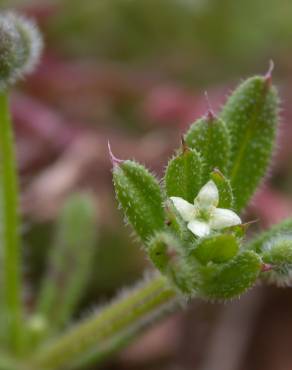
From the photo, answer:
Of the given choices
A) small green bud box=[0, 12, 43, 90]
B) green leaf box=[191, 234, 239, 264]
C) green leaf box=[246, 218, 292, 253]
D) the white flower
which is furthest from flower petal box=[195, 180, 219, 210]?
small green bud box=[0, 12, 43, 90]

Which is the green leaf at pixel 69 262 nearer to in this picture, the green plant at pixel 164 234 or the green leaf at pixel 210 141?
the green plant at pixel 164 234

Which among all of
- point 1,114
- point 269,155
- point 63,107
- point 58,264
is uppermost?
point 63,107

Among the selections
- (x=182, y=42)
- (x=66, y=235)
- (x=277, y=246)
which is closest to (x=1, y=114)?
(x=66, y=235)

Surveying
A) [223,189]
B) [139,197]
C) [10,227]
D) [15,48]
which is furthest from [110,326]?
[15,48]

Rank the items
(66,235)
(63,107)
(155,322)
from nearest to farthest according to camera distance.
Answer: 1. (155,322)
2. (66,235)
3. (63,107)

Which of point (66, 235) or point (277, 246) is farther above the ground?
point (66, 235)

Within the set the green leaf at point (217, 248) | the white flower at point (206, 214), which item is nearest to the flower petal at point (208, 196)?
the white flower at point (206, 214)

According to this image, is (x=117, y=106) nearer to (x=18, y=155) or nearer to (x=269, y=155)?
(x=18, y=155)
